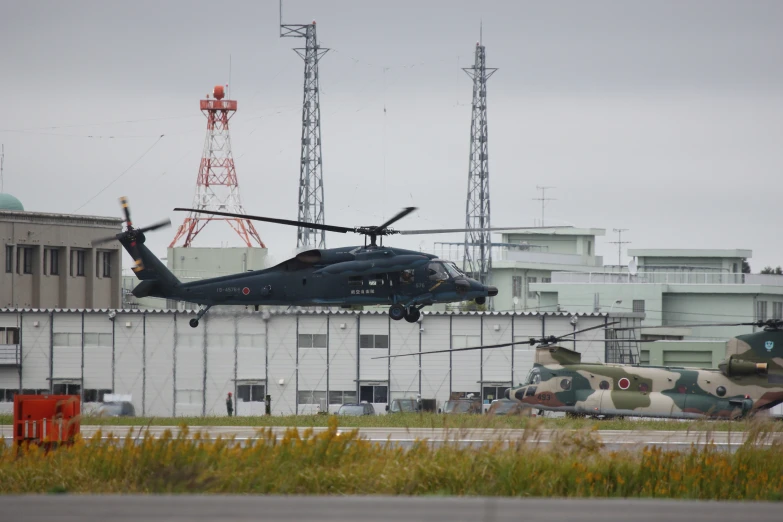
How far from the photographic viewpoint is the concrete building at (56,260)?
7875cm

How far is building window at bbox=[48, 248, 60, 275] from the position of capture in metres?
82.4

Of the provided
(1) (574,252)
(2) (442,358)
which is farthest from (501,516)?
(1) (574,252)

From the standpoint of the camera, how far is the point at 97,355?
197 feet

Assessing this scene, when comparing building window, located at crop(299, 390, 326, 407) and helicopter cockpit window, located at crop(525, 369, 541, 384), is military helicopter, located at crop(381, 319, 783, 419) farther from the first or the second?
building window, located at crop(299, 390, 326, 407)

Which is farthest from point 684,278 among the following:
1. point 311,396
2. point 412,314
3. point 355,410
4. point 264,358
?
point 412,314

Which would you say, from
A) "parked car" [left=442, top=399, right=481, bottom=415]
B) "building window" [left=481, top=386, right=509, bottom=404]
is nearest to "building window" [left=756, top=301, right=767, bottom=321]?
"building window" [left=481, top=386, right=509, bottom=404]

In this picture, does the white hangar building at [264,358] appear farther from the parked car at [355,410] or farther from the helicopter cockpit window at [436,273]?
the helicopter cockpit window at [436,273]

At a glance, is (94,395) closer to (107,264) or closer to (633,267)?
(107,264)

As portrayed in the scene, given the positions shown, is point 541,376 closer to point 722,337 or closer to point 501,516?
point 501,516

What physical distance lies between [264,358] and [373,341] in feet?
18.5

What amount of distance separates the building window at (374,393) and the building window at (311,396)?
1.99 m

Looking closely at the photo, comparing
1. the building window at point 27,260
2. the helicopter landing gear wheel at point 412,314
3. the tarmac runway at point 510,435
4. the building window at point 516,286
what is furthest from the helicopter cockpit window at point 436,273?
the building window at point 516,286

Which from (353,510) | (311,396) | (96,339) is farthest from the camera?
(96,339)

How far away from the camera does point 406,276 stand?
34.9 metres
